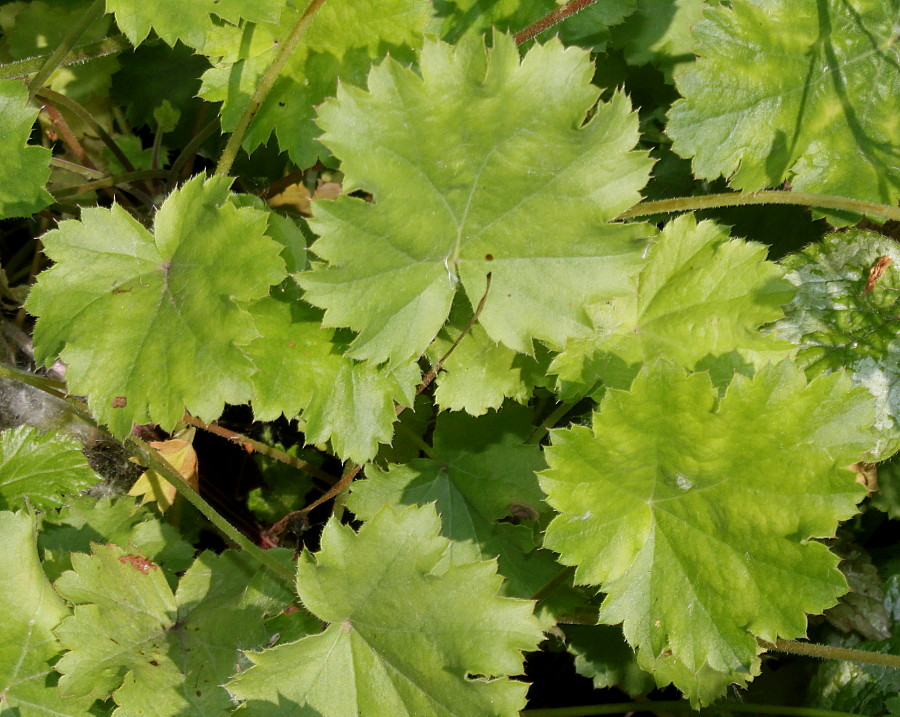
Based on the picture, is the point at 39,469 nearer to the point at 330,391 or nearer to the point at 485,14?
the point at 330,391

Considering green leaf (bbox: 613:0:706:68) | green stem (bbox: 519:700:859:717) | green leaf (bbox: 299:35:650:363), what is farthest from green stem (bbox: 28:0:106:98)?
green stem (bbox: 519:700:859:717)

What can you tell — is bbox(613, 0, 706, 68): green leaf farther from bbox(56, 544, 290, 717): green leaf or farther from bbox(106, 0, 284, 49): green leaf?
bbox(56, 544, 290, 717): green leaf

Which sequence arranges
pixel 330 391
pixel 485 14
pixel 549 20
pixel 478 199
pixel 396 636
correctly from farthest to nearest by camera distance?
pixel 485 14
pixel 549 20
pixel 330 391
pixel 478 199
pixel 396 636

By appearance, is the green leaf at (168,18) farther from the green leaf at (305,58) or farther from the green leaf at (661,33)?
the green leaf at (661,33)

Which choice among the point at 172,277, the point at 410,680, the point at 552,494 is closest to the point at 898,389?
the point at 552,494

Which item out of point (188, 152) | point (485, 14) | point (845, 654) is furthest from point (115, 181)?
point (845, 654)

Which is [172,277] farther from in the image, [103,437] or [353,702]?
[353,702]
